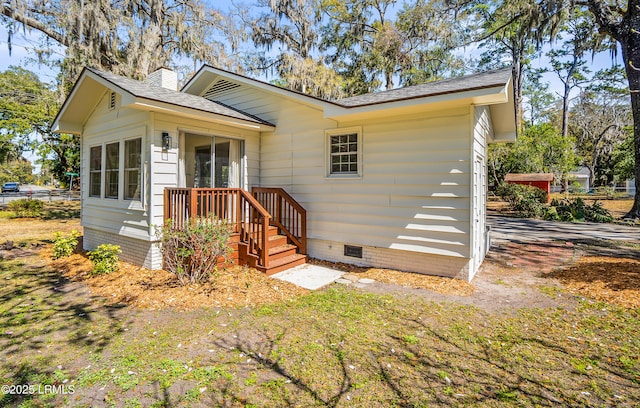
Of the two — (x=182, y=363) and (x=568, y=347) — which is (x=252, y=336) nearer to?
(x=182, y=363)

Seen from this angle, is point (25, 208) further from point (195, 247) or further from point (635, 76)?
point (635, 76)

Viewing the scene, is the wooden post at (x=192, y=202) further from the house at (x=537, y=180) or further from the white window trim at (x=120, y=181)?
the house at (x=537, y=180)

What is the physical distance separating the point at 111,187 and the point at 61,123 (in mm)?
2500

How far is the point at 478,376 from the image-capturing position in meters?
2.77

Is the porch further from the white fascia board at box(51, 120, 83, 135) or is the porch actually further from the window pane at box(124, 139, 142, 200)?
the white fascia board at box(51, 120, 83, 135)

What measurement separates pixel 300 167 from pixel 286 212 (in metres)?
1.14

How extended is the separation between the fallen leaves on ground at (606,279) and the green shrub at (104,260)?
8231 mm

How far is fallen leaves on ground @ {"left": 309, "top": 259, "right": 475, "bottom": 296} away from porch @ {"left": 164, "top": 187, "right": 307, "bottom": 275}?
1074 millimetres

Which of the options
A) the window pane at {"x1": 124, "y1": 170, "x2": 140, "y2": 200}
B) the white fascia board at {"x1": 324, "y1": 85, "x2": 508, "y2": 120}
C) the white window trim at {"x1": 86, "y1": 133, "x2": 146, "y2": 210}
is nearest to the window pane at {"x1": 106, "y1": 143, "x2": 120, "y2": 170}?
the white window trim at {"x1": 86, "y1": 133, "x2": 146, "y2": 210}

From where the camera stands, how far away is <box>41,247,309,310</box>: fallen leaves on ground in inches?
176

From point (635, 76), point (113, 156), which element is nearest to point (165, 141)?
point (113, 156)

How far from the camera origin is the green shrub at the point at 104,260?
572 centimetres

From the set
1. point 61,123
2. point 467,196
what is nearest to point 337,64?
point 61,123

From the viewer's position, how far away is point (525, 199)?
1627cm
